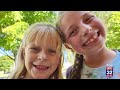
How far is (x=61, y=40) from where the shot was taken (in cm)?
386

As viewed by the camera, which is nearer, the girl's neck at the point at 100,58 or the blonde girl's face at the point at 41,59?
the blonde girl's face at the point at 41,59

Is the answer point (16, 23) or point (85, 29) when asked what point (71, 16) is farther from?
point (16, 23)

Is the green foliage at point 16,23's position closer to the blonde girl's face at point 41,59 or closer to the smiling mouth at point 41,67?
the blonde girl's face at point 41,59

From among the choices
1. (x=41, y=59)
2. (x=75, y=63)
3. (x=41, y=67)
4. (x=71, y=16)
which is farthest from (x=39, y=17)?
(x=75, y=63)

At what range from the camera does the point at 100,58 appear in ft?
12.9

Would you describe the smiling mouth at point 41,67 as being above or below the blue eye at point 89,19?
below

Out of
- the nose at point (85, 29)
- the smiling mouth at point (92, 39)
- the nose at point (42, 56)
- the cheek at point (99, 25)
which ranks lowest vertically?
the nose at point (42, 56)

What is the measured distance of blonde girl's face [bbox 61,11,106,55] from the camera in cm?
382

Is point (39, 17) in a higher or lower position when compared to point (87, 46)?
higher

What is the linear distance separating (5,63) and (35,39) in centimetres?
50

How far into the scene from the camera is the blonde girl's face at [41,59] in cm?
381

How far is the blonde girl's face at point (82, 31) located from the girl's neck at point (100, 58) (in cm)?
10

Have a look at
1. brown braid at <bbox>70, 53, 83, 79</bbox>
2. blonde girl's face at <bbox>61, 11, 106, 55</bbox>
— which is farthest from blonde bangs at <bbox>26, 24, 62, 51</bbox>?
brown braid at <bbox>70, 53, 83, 79</bbox>

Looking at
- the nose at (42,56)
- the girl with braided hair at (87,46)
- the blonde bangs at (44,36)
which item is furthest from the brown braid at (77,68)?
the nose at (42,56)
